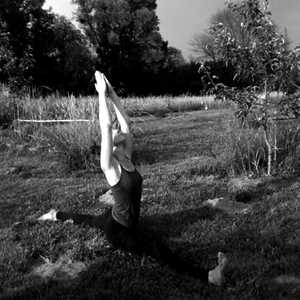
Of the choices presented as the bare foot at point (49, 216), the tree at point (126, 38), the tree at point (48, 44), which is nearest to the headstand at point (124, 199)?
the bare foot at point (49, 216)

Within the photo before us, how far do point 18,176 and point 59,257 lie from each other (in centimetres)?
346

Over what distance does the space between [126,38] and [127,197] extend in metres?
31.1

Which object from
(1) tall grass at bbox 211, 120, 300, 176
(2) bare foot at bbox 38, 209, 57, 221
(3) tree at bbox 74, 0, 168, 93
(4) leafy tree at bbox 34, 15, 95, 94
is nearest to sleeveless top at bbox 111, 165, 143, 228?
(2) bare foot at bbox 38, 209, 57, 221

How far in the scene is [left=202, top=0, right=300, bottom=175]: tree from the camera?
5973 mm

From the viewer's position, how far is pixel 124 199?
363cm

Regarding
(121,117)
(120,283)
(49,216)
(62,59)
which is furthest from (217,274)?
(62,59)

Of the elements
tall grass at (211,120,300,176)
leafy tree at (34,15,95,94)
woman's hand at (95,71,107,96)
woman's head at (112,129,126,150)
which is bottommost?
tall grass at (211,120,300,176)

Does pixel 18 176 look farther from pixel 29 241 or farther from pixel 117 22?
pixel 117 22

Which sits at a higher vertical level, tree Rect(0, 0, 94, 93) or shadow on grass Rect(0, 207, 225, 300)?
tree Rect(0, 0, 94, 93)

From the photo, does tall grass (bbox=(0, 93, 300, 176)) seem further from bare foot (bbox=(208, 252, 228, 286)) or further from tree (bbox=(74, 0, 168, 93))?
tree (bbox=(74, 0, 168, 93))

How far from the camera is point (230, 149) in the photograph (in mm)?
6609

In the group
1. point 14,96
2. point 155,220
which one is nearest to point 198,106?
point 14,96

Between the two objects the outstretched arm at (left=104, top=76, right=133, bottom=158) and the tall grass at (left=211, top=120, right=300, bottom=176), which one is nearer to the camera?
the outstretched arm at (left=104, top=76, right=133, bottom=158)

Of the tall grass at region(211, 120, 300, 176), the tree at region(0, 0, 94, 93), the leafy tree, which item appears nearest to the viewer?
the tall grass at region(211, 120, 300, 176)
